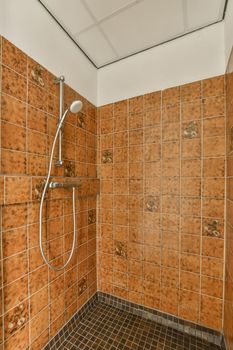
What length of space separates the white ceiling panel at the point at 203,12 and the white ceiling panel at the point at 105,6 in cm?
37

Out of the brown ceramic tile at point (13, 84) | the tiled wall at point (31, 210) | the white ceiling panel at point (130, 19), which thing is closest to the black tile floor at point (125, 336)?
the tiled wall at point (31, 210)

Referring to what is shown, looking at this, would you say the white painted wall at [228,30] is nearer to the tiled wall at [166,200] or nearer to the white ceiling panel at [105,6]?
the tiled wall at [166,200]

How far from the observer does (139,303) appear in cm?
133

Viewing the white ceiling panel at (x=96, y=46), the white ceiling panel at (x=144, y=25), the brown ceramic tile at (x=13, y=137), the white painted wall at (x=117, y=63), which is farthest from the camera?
the white ceiling panel at (x=96, y=46)

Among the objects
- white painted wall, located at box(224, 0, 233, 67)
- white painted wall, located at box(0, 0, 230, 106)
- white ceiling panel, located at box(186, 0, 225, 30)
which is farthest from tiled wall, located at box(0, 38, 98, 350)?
white painted wall, located at box(224, 0, 233, 67)

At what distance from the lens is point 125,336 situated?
1134 millimetres

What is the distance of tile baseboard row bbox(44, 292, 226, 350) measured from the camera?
3.54 feet

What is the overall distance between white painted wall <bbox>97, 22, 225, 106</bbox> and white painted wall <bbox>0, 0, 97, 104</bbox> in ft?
0.72

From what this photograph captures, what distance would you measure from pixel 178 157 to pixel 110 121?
2.21ft

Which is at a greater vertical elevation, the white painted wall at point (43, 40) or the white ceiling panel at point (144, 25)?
the white ceiling panel at point (144, 25)

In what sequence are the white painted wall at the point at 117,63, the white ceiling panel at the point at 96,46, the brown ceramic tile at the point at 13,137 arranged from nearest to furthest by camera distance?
the brown ceramic tile at the point at 13,137
the white painted wall at the point at 117,63
the white ceiling panel at the point at 96,46

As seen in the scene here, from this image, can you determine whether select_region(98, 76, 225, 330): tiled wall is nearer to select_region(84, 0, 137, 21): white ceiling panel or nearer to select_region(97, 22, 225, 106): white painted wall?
select_region(97, 22, 225, 106): white painted wall

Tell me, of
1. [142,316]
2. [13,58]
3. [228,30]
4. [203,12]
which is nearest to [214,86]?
[228,30]

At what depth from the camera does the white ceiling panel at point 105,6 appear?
99 cm
